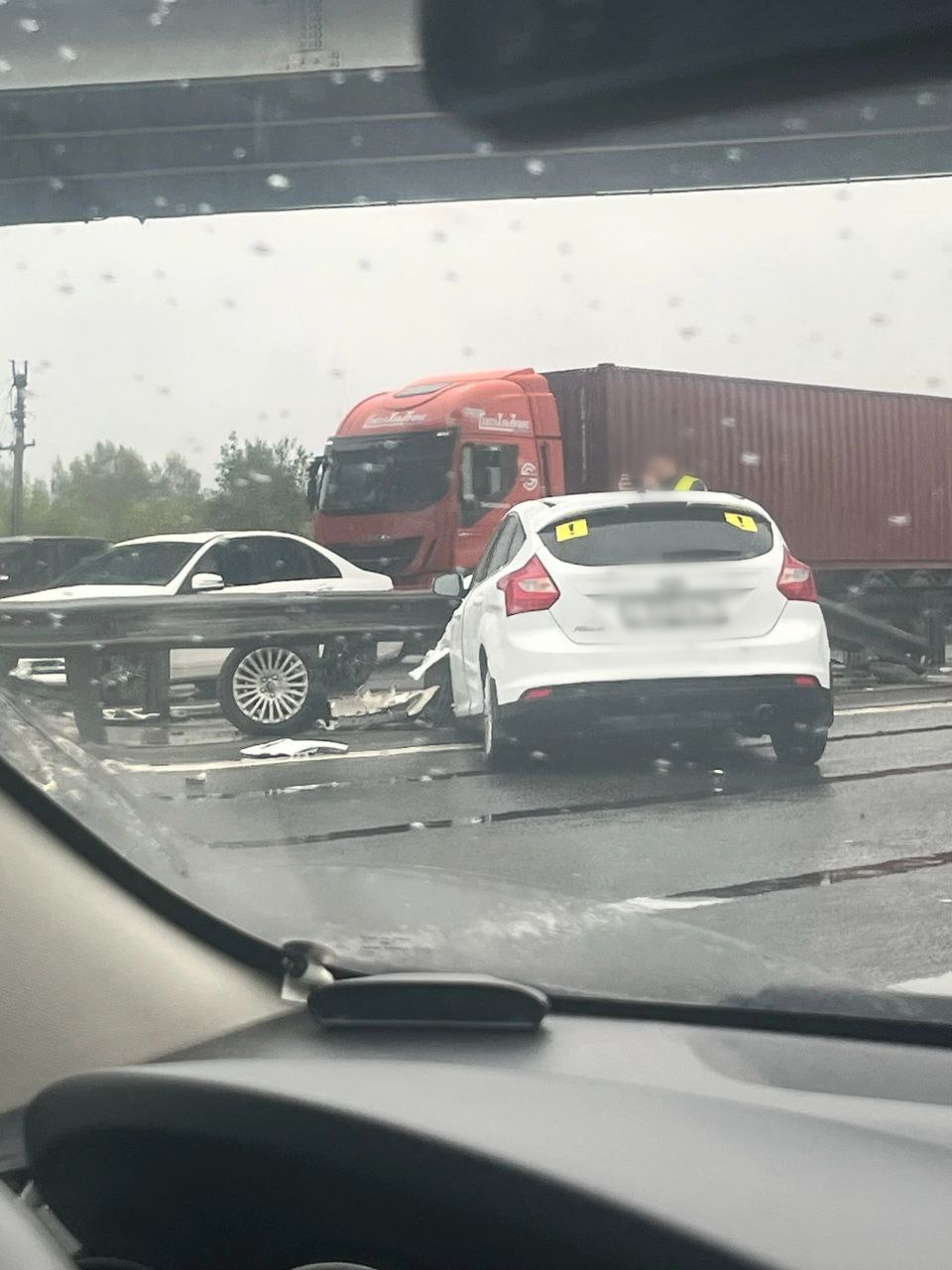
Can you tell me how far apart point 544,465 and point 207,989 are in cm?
145

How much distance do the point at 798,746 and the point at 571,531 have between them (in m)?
0.69

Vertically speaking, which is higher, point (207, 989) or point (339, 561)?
point (339, 561)

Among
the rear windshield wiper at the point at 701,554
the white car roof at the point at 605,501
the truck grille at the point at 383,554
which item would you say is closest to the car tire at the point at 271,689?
the truck grille at the point at 383,554

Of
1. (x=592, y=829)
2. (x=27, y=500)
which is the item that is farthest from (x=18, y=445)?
(x=592, y=829)

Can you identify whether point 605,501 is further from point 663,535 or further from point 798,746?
point 798,746

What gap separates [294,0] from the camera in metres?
9.20

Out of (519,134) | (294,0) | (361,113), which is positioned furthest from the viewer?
(294,0)

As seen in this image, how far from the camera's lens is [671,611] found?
9.58ft

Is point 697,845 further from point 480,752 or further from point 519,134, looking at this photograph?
point 519,134

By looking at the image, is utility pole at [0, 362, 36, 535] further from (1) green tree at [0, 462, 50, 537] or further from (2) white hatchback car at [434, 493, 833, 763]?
(2) white hatchback car at [434, 493, 833, 763]

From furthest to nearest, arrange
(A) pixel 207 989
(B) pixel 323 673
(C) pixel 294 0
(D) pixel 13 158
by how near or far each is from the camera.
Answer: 1. (C) pixel 294 0
2. (D) pixel 13 158
3. (B) pixel 323 673
4. (A) pixel 207 989

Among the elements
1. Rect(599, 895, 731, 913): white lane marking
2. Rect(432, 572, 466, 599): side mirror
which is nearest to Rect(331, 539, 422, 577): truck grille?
Rect(432, 572, 466, 599): side mirror

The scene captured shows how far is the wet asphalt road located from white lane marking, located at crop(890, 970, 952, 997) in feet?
0.38

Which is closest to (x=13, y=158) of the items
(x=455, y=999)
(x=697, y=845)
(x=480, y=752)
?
(x=480, y=752)
